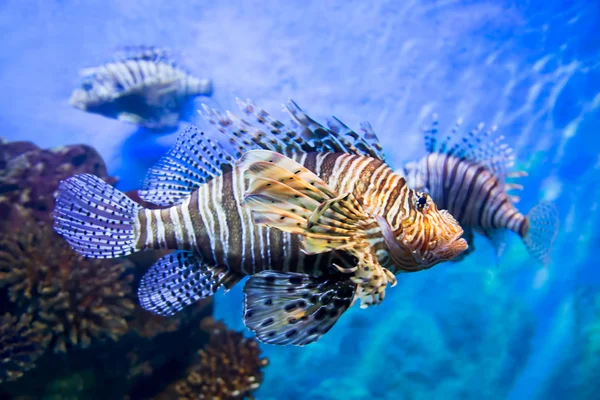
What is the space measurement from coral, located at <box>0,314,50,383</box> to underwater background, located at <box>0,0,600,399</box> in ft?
10.1

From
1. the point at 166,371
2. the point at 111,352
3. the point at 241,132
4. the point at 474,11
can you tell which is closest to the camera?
the point at 241,132

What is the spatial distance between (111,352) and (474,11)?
24.5 ft

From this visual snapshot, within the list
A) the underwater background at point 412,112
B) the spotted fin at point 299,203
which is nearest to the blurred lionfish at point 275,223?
the spotted fin at point 299,203

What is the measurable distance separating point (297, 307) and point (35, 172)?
487cm

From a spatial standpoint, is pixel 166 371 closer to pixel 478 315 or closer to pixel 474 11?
pixel 478 315

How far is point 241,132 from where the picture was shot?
2.03 metres

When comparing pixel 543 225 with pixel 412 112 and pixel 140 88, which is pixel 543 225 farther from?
pixel 140 88

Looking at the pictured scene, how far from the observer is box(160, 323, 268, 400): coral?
4160mm

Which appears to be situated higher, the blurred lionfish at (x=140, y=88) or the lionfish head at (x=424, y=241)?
the blurred lionfish at (x=140, y=88)

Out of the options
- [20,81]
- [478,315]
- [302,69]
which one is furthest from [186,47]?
[478,315]

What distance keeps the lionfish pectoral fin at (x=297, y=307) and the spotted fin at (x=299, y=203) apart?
9.6 inches

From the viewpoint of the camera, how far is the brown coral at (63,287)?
11.2 ft

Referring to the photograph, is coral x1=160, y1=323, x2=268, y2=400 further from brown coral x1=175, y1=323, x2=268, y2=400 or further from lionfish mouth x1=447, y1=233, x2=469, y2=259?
lionfish mouth x1=447, y1=233, x2=469, y2=259

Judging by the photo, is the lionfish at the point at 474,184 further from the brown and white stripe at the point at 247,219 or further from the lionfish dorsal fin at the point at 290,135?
the brown and white stripe at the point at 247,219
